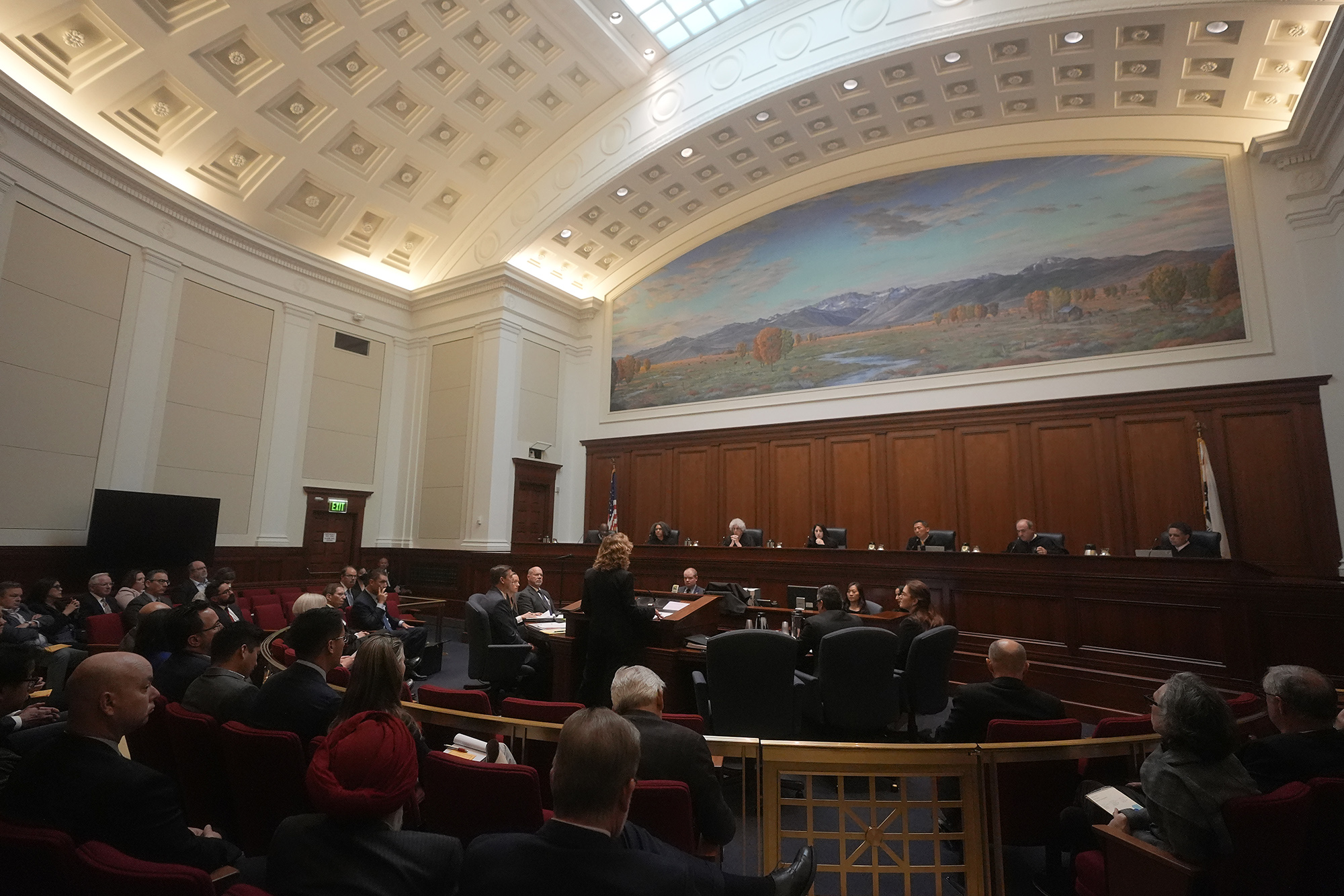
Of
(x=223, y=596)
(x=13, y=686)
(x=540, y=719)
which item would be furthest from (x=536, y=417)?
(x=13, y=686)

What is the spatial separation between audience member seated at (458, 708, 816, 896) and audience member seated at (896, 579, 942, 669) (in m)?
4.09

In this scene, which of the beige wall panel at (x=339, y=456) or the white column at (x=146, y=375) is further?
the beige wall panel at (x=339, y=456)

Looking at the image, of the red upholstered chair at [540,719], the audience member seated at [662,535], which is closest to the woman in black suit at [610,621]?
the red upholstered chair at [540,719]

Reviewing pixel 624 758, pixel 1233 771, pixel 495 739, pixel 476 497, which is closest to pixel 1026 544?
pixel 1233 771

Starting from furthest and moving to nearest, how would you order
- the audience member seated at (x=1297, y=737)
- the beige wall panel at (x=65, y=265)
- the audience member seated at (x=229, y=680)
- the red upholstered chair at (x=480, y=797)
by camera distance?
the beige wall panel at (x=65, y=265)
the audience member seated at (x=229, y=680)
the audience member seated at (x=1297, y=737)
the red upholstered chair at (x=480, y=797)

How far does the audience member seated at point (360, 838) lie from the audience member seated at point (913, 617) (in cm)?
439

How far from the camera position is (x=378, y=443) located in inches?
530

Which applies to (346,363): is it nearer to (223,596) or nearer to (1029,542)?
(223,596)

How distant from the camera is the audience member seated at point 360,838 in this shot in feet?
5.17

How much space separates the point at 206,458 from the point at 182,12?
6.36m

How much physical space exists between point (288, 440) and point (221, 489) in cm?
140

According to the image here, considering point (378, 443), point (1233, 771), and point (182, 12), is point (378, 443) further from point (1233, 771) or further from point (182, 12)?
point (1233, 771)

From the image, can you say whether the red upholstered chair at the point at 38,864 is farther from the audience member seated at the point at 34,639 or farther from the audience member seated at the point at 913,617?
the audience member seated at the point at 913,617

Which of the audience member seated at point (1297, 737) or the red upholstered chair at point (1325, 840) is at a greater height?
the audience member seated at point (1297, 737)
